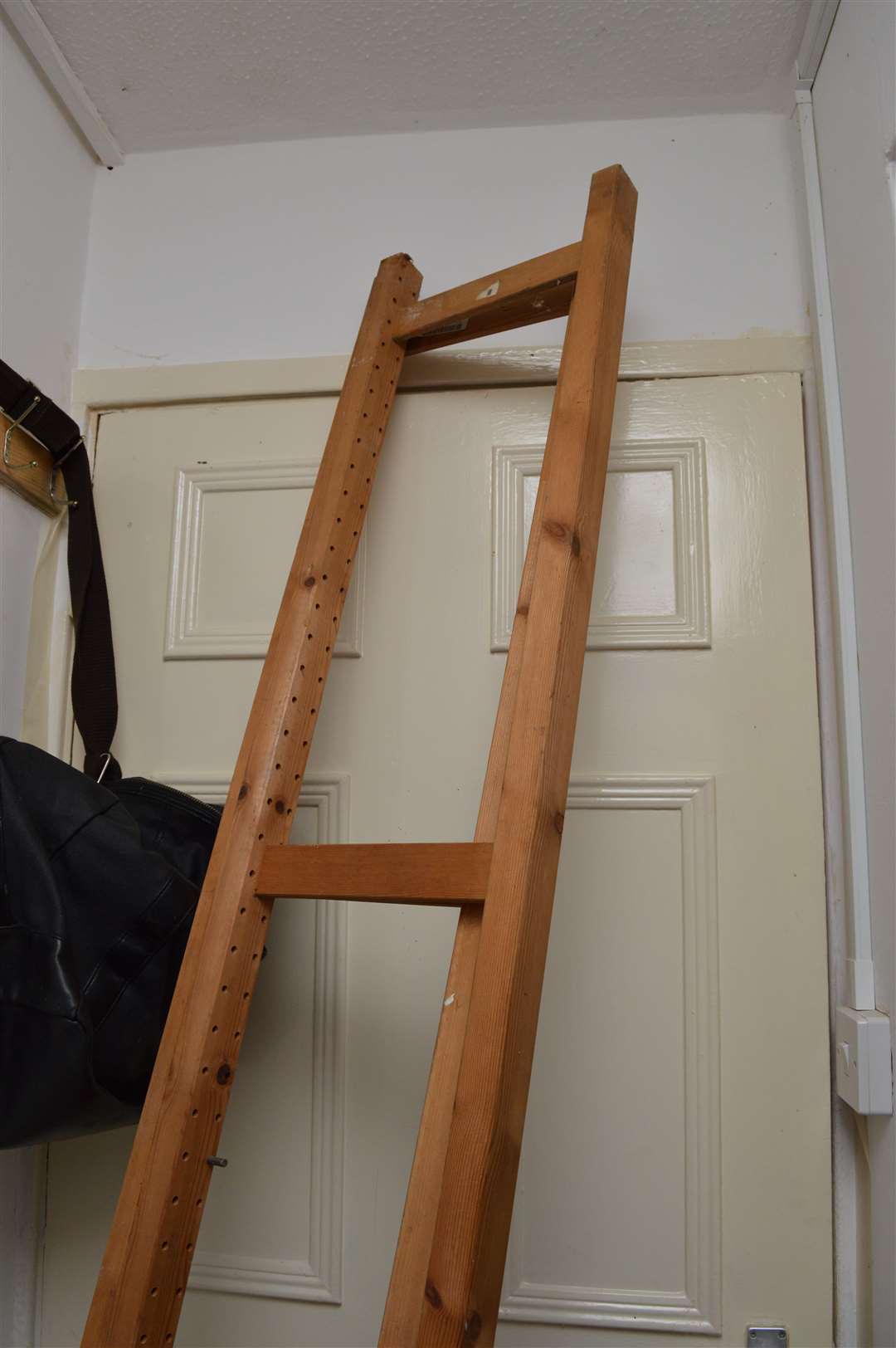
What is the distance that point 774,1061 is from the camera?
0.96m

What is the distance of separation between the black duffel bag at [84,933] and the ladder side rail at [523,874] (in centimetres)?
33

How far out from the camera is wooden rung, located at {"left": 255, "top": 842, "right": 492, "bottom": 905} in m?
0.67

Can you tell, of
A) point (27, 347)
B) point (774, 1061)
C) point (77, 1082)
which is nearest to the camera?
point (77, 1082)

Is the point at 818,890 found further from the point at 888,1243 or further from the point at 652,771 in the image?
the point at 888,1243

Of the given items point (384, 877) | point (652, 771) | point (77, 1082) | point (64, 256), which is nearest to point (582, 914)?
point (652, 771)

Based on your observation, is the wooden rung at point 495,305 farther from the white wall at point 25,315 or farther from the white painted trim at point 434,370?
the white wall at point 25,315

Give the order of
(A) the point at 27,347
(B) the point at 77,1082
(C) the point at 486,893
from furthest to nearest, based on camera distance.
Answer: (A) the point at 27,347, (B) the point at 77,1082, (C) the point at 486,893

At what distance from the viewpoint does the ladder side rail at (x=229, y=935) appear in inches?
28.0

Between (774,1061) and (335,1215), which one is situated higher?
(774,1061)

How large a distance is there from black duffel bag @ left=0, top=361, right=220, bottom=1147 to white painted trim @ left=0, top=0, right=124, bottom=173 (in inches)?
30.3

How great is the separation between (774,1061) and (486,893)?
481mm

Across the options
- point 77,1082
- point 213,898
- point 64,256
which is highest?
point 64,256

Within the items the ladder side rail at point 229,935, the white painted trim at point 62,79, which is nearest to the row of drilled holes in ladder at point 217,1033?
the ladder side rail at point 229,935

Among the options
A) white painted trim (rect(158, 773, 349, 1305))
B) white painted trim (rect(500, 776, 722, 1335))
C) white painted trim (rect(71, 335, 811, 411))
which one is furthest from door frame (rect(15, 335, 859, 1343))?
white painted trim (rect(158, 773, 349, 1305))
